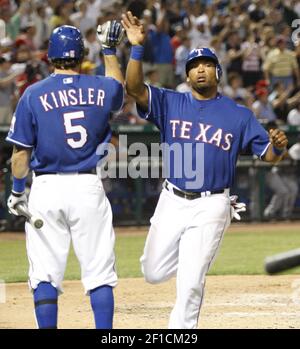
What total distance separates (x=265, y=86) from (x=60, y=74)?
38.5 feet

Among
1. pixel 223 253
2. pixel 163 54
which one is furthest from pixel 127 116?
pixel 223 253

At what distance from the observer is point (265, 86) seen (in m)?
17.8

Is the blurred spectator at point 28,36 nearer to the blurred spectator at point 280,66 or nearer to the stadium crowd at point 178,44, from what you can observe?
the stadium crowd at point 178,44

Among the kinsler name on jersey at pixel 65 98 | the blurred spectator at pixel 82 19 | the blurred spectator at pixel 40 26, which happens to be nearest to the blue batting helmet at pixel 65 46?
the kinsler name on jersey at pixel 65 98

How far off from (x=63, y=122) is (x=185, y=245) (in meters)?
1.15

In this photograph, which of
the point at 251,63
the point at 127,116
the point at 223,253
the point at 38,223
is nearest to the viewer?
the point at 38,223

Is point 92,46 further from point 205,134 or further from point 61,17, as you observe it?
point 205,134

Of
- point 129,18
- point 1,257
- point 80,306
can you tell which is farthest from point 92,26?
point 129,18

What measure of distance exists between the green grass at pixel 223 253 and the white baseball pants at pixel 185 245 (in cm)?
401

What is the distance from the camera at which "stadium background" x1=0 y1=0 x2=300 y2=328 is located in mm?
8695

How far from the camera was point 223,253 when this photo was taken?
12.9 metres

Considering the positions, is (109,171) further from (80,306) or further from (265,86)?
(80,306)

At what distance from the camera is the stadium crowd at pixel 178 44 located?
49.6 ft

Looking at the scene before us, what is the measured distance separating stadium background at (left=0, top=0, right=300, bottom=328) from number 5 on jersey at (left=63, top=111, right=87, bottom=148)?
189 cm
